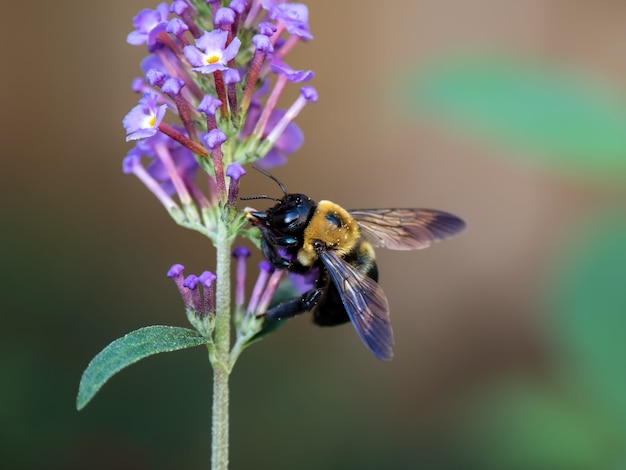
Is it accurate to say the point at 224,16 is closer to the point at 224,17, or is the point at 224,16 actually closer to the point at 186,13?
the point at 224,17

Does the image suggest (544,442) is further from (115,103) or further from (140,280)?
(115,103)

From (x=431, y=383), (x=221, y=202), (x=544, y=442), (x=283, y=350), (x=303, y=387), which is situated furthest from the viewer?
(x=431, y=383)

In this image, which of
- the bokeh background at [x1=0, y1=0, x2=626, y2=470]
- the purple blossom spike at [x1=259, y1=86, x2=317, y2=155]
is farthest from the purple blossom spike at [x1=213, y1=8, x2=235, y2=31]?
the bokeh background at [x1=0, y1=0, x2=626, y2=470]

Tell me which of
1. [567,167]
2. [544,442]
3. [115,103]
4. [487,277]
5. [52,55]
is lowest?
[544,442]

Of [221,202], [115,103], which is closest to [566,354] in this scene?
[221,202]

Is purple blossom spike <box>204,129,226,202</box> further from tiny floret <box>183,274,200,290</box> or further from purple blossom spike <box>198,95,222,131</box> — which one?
tiny floret <box>183,274,200,290</box>

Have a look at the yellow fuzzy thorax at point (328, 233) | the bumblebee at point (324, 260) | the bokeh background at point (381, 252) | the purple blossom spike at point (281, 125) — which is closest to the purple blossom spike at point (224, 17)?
the purple blossom spike at point (281, 125)

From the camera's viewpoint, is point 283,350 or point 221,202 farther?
point 283,350

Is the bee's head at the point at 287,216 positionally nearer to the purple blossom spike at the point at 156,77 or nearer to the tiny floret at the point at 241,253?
the tiny floret at the point at 241,253
